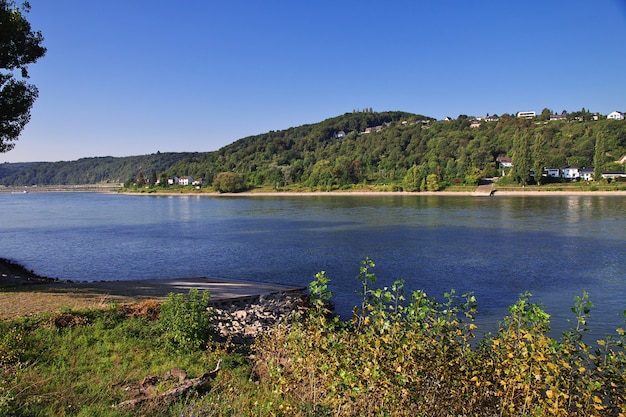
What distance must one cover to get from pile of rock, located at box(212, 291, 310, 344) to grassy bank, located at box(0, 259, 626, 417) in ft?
7.51

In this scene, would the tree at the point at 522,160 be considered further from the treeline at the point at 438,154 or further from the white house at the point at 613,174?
the white house at the point at 613,174

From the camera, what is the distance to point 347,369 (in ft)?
15.6

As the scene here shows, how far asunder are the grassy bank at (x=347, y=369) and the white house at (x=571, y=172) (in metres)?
110

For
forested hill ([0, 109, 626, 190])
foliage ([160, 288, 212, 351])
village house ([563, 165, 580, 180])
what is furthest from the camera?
forested hill ([0, 109, 626, 190])

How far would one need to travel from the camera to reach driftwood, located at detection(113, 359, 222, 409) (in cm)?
644

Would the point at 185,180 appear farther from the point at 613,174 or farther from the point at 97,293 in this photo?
the point at 97,293

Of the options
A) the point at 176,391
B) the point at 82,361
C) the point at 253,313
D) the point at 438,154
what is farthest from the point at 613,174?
the point at 82,361

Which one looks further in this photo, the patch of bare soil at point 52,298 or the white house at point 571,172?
the white house at point 571,172

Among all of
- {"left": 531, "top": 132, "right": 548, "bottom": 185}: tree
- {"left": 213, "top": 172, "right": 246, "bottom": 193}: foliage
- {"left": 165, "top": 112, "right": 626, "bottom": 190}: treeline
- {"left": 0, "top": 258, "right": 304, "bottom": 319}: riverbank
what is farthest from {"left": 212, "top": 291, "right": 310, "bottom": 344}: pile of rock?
{"left": 213, "top": 172, "right": 246, "bottom": 193}: foliage

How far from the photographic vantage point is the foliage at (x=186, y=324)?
9289 mm

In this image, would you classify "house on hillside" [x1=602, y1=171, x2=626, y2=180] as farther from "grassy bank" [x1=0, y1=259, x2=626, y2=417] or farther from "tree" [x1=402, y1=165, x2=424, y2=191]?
"grassy bank" [x1=0, y1=259, x2=626, y2=417]

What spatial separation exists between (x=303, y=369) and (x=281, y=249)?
26142 mm

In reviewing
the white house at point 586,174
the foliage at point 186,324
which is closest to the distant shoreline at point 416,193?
the white house at point 586,174

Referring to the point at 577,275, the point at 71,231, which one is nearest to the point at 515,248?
the point at 577,275
